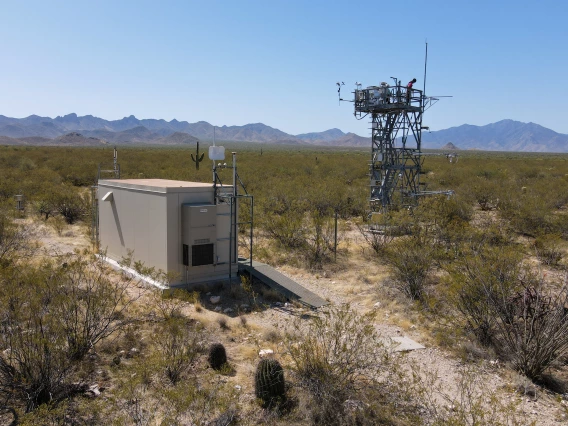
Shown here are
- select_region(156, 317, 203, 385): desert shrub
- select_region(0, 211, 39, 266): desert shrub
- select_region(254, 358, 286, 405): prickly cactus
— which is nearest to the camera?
select_region(254, 358, 286, 405): prickly cactus

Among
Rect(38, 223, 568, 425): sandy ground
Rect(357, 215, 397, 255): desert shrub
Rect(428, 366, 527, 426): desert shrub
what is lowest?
Rect(38, 223, 568, 425): sandy ground

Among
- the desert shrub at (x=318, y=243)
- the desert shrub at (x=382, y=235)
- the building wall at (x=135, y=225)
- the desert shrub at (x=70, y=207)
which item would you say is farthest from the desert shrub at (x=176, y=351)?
the desert shrub at (x=70, y=207)

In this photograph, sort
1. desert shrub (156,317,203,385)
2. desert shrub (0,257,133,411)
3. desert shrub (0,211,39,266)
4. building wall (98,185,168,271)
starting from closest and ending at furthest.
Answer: desert shrub (0,257,133,411) → desert shrub (156,317,203,385) → building wall (98,185,168,271) → desert shrub (0,211,39,266)

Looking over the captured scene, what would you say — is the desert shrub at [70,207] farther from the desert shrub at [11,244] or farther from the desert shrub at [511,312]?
the desert shrub at [511,312]

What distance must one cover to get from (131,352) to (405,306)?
5.28 metres

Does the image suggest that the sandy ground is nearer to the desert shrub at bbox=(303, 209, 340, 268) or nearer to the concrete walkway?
the concrete walkway

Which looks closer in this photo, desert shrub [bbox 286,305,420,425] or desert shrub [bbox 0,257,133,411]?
desert shrub [bbox 286,305,420,425]

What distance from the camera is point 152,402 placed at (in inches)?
235

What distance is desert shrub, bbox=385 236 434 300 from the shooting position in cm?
1017

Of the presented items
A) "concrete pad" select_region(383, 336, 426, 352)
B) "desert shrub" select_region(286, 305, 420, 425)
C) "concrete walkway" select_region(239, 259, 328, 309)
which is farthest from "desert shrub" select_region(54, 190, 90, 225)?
"desert shrub" select_region(286, 305, 420, 425)

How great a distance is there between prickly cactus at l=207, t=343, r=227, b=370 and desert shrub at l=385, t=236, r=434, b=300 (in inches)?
181

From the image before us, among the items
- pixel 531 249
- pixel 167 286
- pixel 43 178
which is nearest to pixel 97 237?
pixel 167 286

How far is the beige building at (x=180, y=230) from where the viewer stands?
407 inches

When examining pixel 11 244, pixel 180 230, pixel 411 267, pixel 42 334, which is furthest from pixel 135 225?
pixel 411 267
